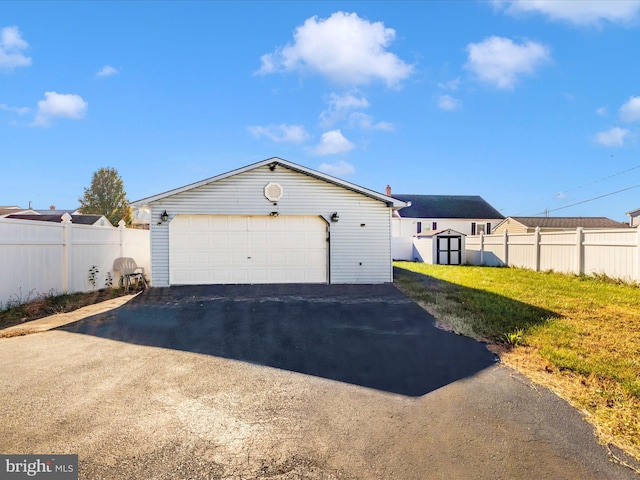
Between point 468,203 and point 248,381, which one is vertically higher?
point 468,203

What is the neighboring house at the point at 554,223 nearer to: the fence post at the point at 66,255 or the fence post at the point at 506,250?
the fence post at the point at 506,250

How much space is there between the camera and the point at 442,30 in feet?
36.6

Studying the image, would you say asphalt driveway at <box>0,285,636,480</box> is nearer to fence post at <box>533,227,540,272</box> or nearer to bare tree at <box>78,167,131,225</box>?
fence post at <box>533,227,540,272</box>

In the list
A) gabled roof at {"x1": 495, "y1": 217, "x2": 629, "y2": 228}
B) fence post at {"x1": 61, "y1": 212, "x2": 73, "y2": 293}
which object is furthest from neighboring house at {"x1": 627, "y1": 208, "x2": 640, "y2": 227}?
fence post at {"x1": 61, "y1": 212, "x2": 73, "y2": 293}

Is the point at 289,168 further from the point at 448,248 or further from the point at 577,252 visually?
the point at 448,248

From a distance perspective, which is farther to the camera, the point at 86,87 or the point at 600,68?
the point at 600,68

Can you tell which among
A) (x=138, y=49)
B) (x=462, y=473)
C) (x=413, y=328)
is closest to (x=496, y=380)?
(x=462, y=473)

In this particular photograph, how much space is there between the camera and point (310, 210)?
1145 cm

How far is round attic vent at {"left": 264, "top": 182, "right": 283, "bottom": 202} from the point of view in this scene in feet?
37.1

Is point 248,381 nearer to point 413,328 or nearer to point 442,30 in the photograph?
point 413,328

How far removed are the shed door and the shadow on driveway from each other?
11734 mm

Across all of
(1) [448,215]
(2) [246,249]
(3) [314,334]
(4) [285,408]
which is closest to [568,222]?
(1) [448,215]

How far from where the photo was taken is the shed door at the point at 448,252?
20.1 meters

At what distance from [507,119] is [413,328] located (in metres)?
18.0
